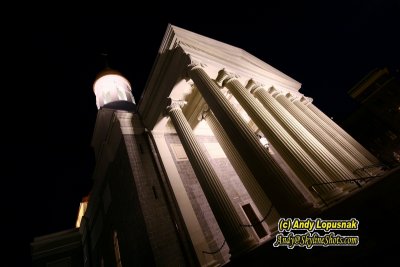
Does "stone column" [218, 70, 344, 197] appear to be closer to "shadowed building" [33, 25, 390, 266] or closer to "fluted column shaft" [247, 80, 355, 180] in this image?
"shadowed building" [33, 25, 390, 266]

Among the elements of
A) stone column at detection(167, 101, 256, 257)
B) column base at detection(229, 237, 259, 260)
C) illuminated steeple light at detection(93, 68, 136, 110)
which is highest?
illuminated steeple light at detection(93, 68, 136, 110)

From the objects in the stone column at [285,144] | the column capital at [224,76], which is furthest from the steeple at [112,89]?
the stone column at [285,144]

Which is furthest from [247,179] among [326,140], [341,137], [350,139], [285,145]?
[350,139]

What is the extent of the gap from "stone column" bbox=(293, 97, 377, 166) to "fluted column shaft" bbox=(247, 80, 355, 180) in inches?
160

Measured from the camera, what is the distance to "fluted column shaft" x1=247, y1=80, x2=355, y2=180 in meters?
7.88

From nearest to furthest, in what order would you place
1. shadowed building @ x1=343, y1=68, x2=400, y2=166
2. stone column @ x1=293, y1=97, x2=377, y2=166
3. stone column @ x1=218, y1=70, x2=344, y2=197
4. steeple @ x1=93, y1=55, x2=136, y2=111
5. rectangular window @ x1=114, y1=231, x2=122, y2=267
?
stone column @ x1=218, y1=70, x2=344, y2=197
stone column @ x1=293, y1=97, x2=377, y2=166
rectangular window @ x1=114, y1=231, x2=122, y2=267
steeple @ x1=93, y1=55, x2=136, y2=111
shadowed building @ x1=343, y1=68, x2=400, y2=166

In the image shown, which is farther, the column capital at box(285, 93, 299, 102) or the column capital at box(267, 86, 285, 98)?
the column capital at box(285, 93, 299, 102)

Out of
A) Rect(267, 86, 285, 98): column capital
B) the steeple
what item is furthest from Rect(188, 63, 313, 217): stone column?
the steeple

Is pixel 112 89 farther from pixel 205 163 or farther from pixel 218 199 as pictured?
pixel 218 199

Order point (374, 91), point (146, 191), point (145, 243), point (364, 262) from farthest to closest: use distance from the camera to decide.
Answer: point (374, 91) → point (146, 191) → point (145, 243) → point (364, 262)

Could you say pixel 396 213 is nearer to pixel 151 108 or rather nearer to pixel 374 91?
pixel 151 108

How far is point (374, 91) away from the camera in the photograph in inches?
1559

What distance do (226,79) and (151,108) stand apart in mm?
4501

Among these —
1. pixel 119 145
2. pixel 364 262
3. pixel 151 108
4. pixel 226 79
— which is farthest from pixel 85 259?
pixel 364 262
